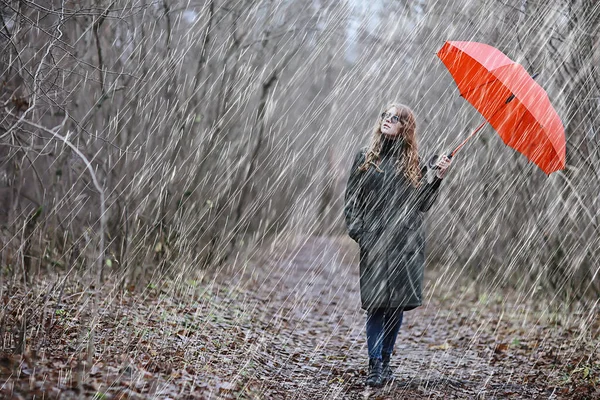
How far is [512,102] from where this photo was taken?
13.2 feet

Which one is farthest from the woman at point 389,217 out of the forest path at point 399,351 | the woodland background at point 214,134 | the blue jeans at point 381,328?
the woodland background at point 214,134

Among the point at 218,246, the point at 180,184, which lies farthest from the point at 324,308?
the point at 180,184

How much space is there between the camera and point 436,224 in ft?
36.5

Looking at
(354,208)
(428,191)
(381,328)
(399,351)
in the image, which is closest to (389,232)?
(354,208)

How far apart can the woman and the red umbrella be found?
481 millimetres

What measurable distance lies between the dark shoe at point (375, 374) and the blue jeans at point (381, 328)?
1.7 inches

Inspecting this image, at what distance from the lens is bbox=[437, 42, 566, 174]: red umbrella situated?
154 inches

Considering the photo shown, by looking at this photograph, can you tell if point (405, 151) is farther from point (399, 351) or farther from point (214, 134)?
point (214, 134)

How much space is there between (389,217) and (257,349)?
67.5 inches

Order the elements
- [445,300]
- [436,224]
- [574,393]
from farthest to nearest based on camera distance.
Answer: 1. [436,224]
2. [445,300]
3. [574,393]

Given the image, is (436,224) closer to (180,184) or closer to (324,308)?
(324,308)

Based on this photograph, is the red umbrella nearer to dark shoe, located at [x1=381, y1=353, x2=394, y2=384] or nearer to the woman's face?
the woman's face

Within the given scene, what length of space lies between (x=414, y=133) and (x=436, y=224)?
697 centimetres

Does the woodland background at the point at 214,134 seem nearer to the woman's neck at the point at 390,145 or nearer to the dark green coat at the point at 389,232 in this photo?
the woman's neck at the point at 390,145
